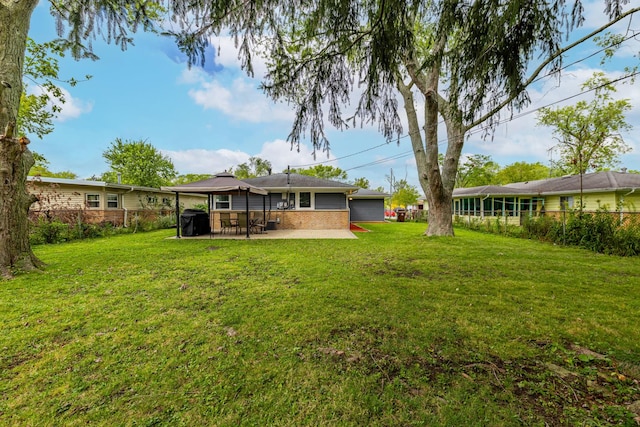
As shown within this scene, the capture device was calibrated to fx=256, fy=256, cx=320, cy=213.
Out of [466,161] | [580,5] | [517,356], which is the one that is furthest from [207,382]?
[466,161]

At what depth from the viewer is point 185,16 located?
2.77m

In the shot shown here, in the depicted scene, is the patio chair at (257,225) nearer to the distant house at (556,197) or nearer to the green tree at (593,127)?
the distant house at (556,197)

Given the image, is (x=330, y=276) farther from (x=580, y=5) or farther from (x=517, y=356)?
(x=580, y=5)

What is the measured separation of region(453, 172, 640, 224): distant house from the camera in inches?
543

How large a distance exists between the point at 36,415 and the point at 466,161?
40.8m

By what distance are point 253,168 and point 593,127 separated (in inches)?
1848

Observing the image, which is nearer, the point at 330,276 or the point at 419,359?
the point at 419,359

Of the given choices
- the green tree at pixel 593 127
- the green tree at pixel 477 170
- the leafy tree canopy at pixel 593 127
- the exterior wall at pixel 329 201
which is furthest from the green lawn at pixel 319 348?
the green tree at pixel 477 170

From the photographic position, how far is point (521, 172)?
3419 cm

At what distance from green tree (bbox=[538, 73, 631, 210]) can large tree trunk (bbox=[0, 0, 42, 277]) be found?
99.2 feet

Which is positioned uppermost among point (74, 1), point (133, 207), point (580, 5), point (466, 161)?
point (466, 161)

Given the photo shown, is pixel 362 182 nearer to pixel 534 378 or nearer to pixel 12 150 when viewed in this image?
pixel 12 150

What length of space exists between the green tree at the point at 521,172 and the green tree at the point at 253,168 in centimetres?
3818

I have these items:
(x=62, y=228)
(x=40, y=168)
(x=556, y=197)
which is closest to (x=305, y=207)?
(x=62, y=228)
